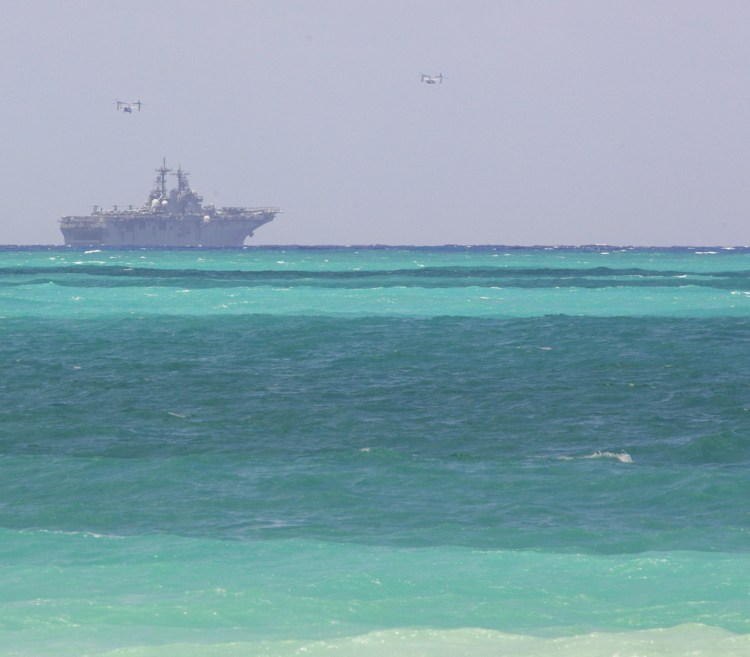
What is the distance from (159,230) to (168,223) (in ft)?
7.29

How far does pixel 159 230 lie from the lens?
600 feet

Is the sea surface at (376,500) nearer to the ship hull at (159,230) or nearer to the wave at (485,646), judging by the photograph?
the wave at (485,646)

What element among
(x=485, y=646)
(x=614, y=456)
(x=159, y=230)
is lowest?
(x=485, y=646)

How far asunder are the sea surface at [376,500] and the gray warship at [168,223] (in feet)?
517

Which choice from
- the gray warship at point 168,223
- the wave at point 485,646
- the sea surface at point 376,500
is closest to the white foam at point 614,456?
the sea surface at point 376,500

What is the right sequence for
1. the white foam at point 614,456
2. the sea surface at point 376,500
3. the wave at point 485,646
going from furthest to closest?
1. the white foam at point 614,456
2. the sea surface at point 376,500
3. the wave at point 485,646

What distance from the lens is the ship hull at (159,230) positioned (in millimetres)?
182375

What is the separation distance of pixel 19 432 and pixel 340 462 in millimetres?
4819

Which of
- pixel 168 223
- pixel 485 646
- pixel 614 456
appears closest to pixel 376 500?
pixel 614 456

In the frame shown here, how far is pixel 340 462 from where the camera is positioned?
1421cm

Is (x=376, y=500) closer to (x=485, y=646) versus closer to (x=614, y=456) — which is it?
(x=614, y=456)

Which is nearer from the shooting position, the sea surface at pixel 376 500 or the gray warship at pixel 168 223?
the sea surface at pixel 376 500

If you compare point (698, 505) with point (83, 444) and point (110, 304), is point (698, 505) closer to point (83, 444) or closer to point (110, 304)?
point (83, 444)

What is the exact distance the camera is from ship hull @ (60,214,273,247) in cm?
18238
